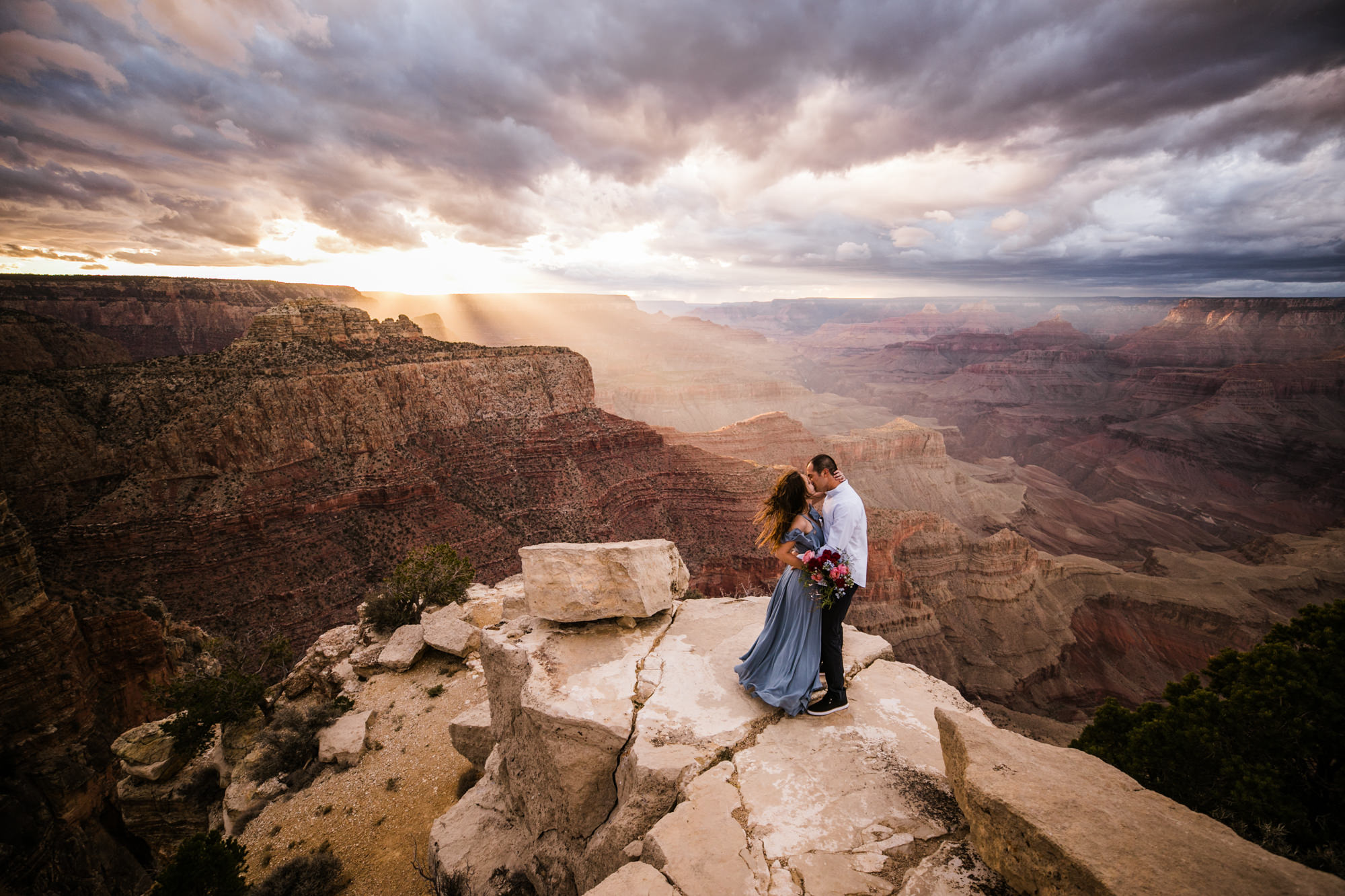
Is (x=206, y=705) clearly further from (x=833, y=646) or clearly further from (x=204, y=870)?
(x=833, y=646)

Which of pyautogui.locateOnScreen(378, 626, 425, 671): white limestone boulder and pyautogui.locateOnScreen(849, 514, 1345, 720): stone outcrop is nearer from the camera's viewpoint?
pyautogui.locateOnScreen(378, 626, 425, 671): white limestone boulder

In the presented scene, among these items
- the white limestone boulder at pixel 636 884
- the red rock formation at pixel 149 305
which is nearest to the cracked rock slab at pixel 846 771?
the white limestone boulder at pixel 636 884

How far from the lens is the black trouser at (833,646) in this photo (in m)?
5.41

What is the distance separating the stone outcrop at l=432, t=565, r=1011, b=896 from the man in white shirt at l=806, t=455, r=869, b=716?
0.88ft

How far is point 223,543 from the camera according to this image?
24.9 metres

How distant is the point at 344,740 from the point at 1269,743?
14931 millimetres

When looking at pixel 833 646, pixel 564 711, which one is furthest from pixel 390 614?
pixel 833 646

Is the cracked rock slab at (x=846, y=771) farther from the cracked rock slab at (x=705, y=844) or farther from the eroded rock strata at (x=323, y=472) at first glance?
the eroded rock strata at (x=323, y=472)

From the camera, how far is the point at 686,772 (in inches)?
186

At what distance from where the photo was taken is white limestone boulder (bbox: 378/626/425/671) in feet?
37.8

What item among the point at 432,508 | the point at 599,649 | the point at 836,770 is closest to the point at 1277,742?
the point at 836,770

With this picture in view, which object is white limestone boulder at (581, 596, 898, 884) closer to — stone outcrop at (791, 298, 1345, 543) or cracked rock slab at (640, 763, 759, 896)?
cracked rock slab at (640, 763, 759, 896)

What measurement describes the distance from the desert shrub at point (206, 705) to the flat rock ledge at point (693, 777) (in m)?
7.28

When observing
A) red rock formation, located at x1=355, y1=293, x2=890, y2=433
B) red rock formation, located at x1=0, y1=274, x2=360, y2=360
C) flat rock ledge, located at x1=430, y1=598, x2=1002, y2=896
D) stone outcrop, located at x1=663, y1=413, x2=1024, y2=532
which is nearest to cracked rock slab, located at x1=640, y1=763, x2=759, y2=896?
flat rock ledge, located at x1=430, y1=598, x2=1002, y2=896
